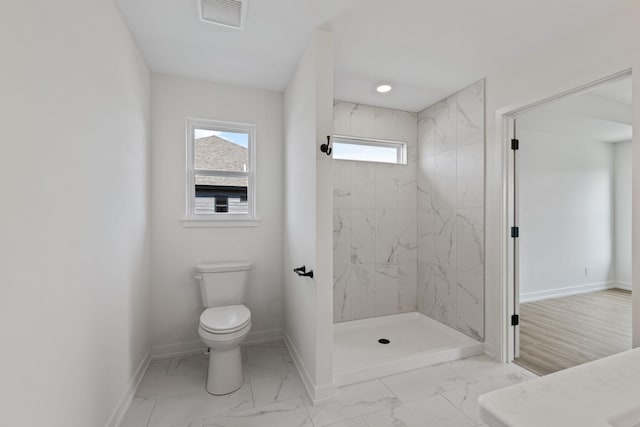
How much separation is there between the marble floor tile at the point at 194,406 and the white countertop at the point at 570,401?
1619 mm

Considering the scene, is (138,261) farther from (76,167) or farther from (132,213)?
(76,167)

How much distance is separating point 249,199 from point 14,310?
198cm

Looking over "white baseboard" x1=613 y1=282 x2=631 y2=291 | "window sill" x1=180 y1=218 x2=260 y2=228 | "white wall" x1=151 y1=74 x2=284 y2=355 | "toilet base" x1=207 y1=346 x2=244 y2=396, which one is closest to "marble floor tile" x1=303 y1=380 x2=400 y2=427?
"toilet base" x1=207 y1=346 x2=244 y2=396

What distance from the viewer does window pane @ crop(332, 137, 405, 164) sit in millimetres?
3102

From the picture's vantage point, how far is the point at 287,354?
2508 millimetres

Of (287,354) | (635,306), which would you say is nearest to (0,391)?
(287,354)

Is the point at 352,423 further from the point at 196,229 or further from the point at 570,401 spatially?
the point at 196,229

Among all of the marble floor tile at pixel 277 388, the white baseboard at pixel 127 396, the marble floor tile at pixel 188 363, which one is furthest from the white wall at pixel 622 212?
the white baseboard at pixel 127 396

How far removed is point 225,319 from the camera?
2078 mm

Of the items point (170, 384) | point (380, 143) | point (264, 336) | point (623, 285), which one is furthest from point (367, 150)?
point (623, 285)

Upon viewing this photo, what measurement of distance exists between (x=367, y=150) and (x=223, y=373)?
257 centimetres

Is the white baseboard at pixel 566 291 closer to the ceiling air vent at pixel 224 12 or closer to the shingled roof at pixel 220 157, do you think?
the shingled roof at pixel 220 157

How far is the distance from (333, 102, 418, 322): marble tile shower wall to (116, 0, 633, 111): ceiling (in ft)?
2.09

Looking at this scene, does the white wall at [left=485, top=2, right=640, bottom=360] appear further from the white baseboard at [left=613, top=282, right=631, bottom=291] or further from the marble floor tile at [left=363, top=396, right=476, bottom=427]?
the white baseboard at [left=613, top=282, right=631, bottom=291]
